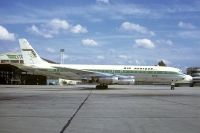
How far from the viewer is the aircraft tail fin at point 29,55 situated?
5203cm

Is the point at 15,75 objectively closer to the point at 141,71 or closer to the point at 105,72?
the point at 105,72

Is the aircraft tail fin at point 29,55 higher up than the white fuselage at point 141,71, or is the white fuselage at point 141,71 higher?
the aircraft tail fin at point 29,55

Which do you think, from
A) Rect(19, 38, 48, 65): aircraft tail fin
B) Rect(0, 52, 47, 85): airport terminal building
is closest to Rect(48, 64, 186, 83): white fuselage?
Rect(19, 38, 48, 65): aircraft tail fin

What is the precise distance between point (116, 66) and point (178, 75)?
919cm

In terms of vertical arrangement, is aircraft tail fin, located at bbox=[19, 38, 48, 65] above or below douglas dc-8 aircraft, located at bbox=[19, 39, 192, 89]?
above

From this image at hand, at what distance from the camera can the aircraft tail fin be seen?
2048 inches

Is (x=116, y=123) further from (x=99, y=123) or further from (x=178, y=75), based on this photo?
(x=178, y=75)

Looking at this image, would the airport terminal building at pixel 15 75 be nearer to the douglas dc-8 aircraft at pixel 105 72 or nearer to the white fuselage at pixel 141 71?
the douglas dc-8 aircraft at pixel 105 72

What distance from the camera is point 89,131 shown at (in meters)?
9.97

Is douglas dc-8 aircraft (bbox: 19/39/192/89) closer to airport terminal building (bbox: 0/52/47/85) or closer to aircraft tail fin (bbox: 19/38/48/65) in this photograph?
aircraft tail fin (bbox: 19/38/48/65)

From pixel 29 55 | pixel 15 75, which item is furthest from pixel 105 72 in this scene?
pixel 15 75

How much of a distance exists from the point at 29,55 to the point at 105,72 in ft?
38.7

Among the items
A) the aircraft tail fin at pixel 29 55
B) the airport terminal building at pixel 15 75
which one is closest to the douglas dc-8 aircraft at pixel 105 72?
the aircraft tail fin at pixel 29 55

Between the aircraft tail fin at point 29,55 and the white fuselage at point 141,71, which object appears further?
the aircraft tail fin at point 29,55
